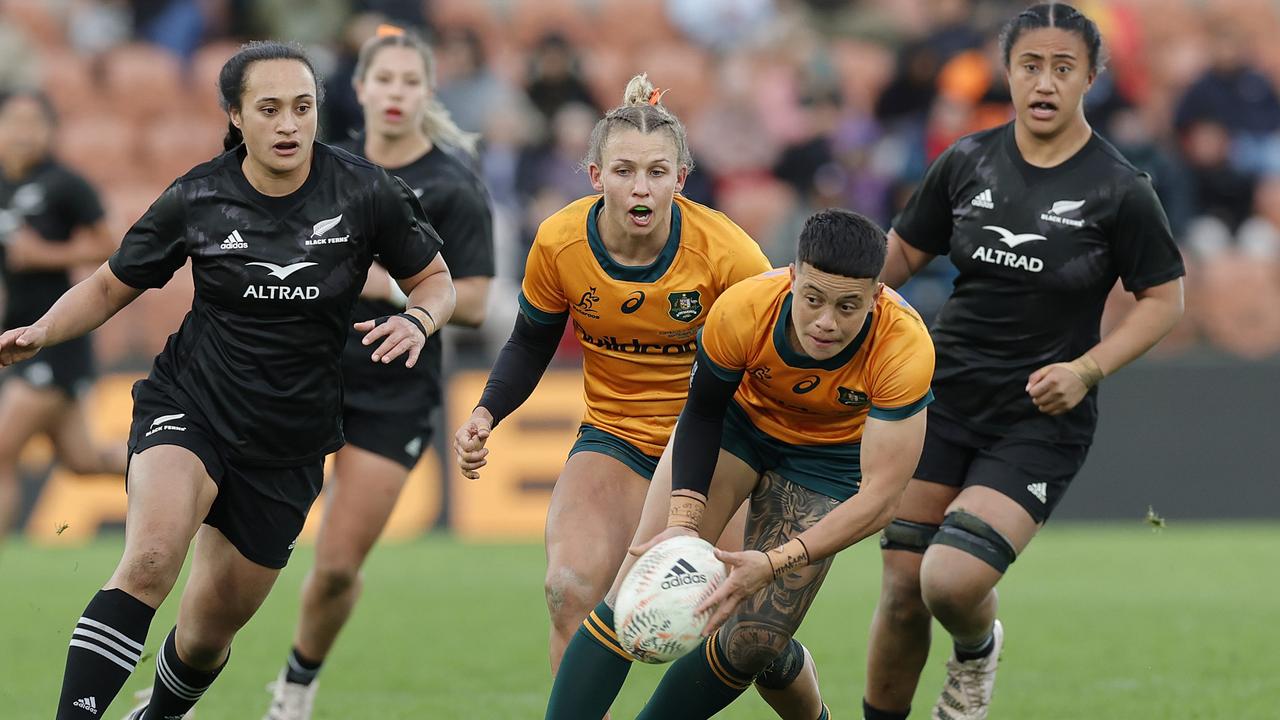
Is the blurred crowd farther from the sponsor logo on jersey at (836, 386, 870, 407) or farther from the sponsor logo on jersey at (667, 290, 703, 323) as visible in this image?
the sponsor logo on jersey at (836, 386, 870, 407)

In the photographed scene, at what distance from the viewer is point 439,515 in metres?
13.6

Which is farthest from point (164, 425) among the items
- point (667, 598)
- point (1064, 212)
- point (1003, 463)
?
point (1064, 212)

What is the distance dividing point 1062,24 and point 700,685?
269 cm

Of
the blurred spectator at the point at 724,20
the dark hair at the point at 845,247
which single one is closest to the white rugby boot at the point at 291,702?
the dark hair at the point at 845,247

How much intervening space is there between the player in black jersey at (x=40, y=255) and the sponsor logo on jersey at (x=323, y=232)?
14.4ft

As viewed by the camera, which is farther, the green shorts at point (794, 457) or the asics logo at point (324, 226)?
the green shorts at point (794, 457)

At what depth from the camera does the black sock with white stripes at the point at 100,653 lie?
5316mm

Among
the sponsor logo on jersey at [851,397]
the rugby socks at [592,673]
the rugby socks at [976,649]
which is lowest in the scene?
the rugby socks at [976,649]

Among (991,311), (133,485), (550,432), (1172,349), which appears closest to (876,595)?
(550,432)

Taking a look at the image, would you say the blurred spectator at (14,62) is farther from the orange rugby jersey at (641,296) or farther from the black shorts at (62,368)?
the orange rugby jersey at (641,296)

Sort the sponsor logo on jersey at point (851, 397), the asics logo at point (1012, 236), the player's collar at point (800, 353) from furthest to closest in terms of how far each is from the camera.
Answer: the asics logo at point (1012, 236) → the sponsor logo on jersey at point (851, 397) → the player's collar at point (800, 353)

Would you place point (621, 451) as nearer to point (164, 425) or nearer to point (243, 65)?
point (164, 425)

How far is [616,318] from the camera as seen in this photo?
6145 millimetres

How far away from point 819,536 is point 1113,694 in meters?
3.07
